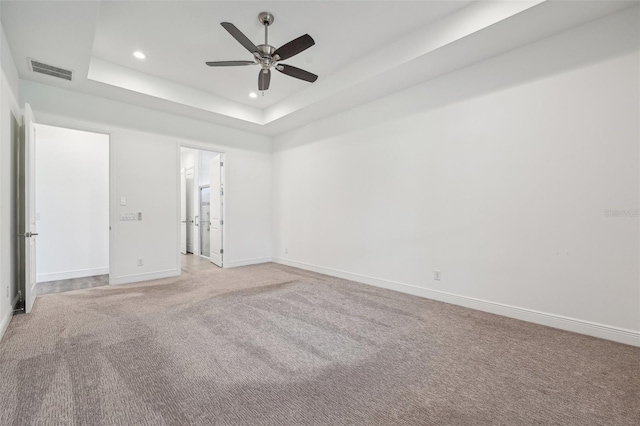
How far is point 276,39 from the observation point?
3391mm

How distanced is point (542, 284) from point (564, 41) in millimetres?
2495

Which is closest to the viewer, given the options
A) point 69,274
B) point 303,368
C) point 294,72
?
point 303,368

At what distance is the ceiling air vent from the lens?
3300mm

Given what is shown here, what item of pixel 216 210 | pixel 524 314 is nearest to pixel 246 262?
pixel 216 210

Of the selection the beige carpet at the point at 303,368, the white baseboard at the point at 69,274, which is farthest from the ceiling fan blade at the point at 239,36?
the white baseboard at the point at 69,274

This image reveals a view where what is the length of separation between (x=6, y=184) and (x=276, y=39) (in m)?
3.28

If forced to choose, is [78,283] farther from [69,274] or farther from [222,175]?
[222,175]

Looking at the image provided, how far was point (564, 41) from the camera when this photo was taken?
110 inches

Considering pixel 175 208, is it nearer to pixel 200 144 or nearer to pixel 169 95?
pixel 200 144

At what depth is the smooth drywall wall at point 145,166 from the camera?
13.5 feet

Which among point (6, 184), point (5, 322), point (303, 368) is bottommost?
point (303, 368)

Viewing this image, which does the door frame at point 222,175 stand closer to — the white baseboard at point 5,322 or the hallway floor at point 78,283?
the hallway floor at point 78,283

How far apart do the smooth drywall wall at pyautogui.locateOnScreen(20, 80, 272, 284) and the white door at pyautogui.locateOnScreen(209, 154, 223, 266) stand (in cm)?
22

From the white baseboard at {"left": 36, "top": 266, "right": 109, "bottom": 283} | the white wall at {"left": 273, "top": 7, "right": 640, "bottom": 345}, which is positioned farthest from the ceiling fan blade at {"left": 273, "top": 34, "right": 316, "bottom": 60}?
the white baseboard at {"left": 36, "top": 266, "right": 109, "bottom": 283}
